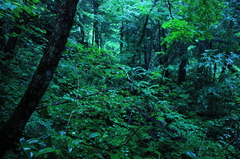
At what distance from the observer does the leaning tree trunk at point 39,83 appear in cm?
153

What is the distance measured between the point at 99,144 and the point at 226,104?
23.9ft

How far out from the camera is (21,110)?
1.57 m

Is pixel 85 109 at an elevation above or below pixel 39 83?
below

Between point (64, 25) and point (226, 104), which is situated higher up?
point (64, 25)

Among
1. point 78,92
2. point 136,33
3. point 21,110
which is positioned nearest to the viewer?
point 21,110

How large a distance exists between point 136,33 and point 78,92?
1018 centimetres

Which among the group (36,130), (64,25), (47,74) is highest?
(64,25)

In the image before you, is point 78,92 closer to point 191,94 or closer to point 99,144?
point 99,144

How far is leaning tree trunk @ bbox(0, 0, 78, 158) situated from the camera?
60.3 inches

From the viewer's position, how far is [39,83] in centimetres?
163

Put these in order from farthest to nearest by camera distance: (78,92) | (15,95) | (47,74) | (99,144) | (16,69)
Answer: (16,69), (78,92), (15,95), (99,144), (47,74)

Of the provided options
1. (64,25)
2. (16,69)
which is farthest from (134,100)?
(16,69)

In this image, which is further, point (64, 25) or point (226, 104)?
point (226, 104)

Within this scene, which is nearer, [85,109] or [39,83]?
[39,83]
